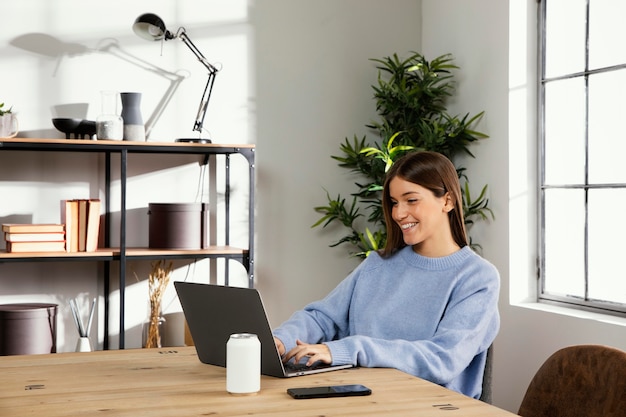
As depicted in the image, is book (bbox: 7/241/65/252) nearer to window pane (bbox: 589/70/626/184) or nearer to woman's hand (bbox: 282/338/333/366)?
woman's hand (bbox: 282/338/333/366)

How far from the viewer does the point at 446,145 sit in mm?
3979

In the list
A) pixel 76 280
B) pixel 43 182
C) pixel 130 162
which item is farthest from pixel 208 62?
pixel 76 280

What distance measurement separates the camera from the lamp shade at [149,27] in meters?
3.67

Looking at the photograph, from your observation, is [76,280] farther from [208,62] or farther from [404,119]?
[404,119]

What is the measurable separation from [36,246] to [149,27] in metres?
1.07

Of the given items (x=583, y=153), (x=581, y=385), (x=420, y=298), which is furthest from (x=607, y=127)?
(x=581, y=385)

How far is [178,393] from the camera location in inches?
68.2

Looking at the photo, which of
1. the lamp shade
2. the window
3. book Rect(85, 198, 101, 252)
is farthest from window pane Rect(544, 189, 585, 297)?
book Rect(85, 198, 101, 252)

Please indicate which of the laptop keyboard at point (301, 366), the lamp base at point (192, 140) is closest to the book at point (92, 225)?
the lamp base at point (192, 140)

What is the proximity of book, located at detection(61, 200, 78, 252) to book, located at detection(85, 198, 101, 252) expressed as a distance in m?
0.05

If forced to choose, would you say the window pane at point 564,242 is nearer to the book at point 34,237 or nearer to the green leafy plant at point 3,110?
the book at point 34,237

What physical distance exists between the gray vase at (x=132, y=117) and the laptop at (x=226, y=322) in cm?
176

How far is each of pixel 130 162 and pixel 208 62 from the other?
60 centimetres

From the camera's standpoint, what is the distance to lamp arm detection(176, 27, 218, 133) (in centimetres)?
385
